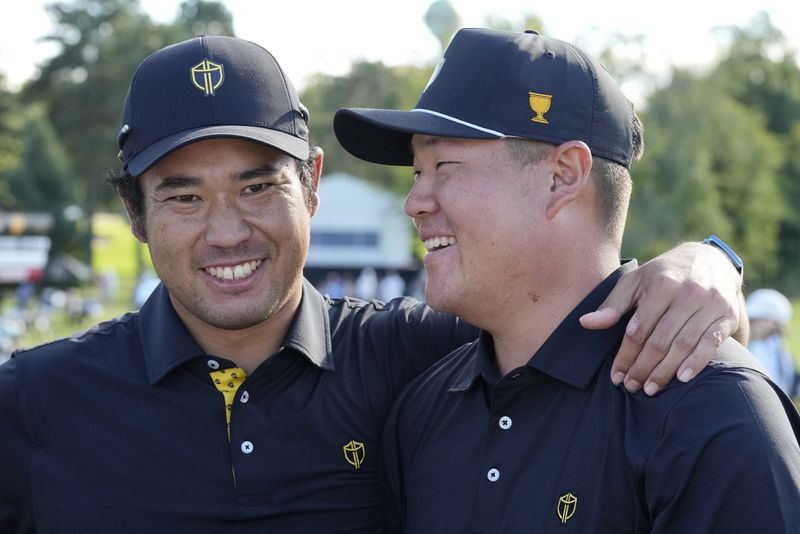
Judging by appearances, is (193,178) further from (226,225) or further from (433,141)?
(433,141)

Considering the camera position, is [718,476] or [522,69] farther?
[522,69]

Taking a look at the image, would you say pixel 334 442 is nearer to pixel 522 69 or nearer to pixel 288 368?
pixel 288 368

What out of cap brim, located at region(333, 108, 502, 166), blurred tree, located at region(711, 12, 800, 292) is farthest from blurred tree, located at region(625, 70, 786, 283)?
cap brim, located at region(333, 108, 502, 166)

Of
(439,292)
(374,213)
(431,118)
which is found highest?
(431,118)

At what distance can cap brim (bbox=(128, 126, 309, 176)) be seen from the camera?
10.5 ft

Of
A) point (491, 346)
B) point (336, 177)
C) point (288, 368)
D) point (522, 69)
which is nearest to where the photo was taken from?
point (522, 69)

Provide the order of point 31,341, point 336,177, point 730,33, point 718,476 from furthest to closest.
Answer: point 730,33 → point 336,177 → point 31,341 → point 718,476

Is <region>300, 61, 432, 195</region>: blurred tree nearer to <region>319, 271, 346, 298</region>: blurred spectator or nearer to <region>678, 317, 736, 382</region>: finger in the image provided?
A: <region>319, 271, 346, 298</region>: blurred spectator

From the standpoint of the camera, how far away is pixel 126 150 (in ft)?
11.3

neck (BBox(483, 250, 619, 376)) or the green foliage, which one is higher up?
neck (BBox(483, 250, 619, 376))

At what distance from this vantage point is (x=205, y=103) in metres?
3.31

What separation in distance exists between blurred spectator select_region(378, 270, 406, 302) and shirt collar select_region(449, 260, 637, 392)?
30.9 metres

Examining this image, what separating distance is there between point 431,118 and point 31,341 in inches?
1097

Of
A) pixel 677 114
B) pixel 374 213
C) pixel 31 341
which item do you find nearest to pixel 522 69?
pixel 31 341
